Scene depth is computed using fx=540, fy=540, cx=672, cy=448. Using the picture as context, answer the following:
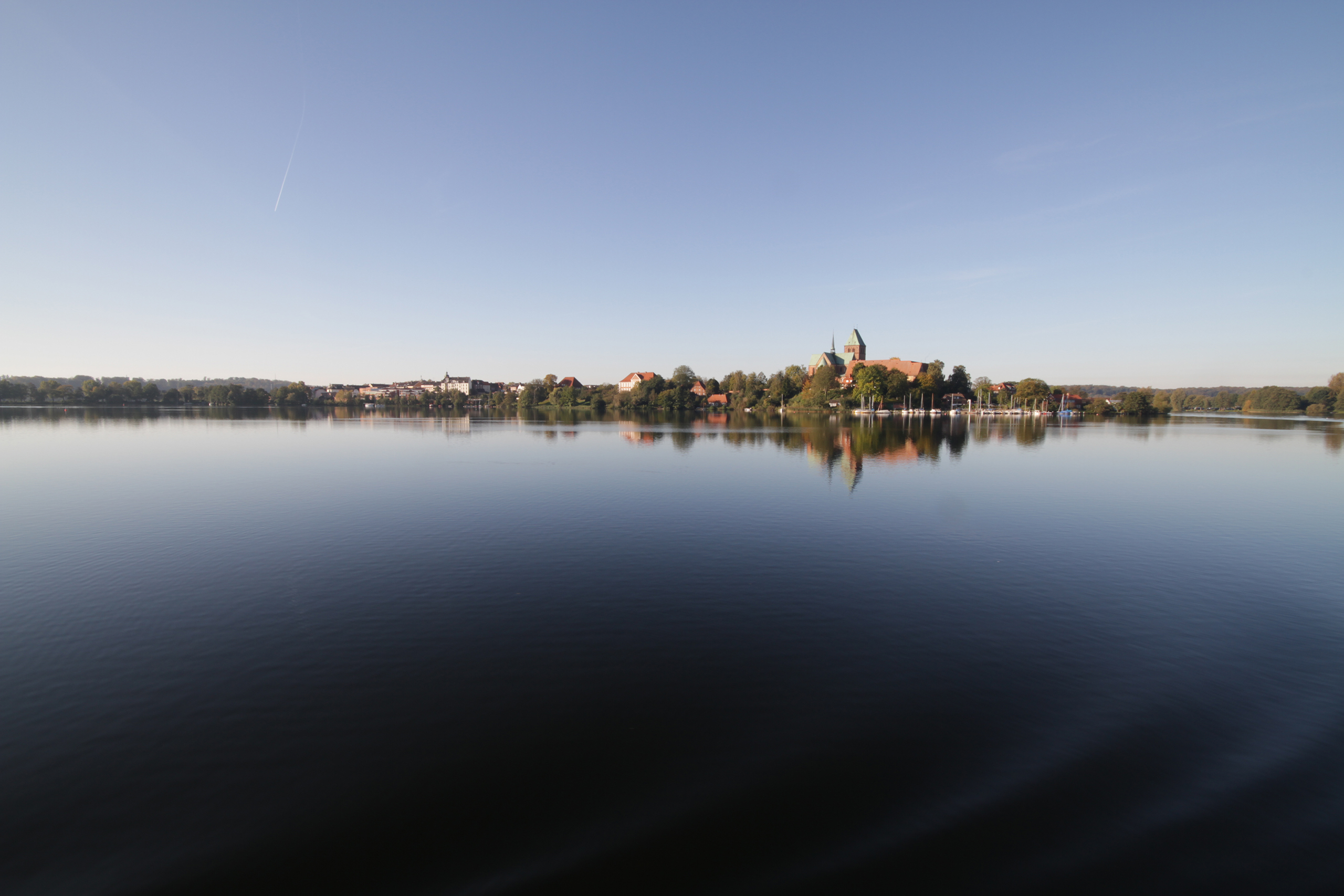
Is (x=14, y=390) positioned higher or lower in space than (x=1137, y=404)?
→ higher

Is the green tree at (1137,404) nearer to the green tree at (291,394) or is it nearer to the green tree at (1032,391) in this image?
the green tree at (1032,391)

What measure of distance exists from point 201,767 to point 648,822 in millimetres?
6850

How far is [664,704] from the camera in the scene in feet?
32.7

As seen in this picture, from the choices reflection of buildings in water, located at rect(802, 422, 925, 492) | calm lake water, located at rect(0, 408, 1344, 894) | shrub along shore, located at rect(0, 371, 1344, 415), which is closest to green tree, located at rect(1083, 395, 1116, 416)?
shrub along shore, located at rect(0, 371, 1344, 415)

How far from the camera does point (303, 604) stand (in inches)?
560

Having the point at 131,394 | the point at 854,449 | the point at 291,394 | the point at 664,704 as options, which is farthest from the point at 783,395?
the point at 131,394

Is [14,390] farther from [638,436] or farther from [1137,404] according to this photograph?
[1137,404]

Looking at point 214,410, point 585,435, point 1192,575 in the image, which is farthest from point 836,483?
point 214,410

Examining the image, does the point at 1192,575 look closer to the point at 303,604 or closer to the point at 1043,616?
the point at 1043,616

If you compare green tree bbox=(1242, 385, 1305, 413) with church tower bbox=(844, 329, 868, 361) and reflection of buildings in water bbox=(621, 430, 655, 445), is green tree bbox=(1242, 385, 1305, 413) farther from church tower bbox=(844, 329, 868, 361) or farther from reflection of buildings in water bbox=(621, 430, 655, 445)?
reflection of buildings in water bbox=(621, 430, 655, 445)

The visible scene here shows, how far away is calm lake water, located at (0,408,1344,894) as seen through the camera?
6934 mm

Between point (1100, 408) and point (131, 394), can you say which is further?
point (131, 394)

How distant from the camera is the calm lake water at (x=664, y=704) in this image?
693 cm

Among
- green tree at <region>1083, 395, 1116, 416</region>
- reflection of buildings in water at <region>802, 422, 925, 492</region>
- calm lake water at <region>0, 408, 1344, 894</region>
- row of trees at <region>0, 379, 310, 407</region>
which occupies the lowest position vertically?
calm lake water at <region>0, 408, 1344, 894</region>
